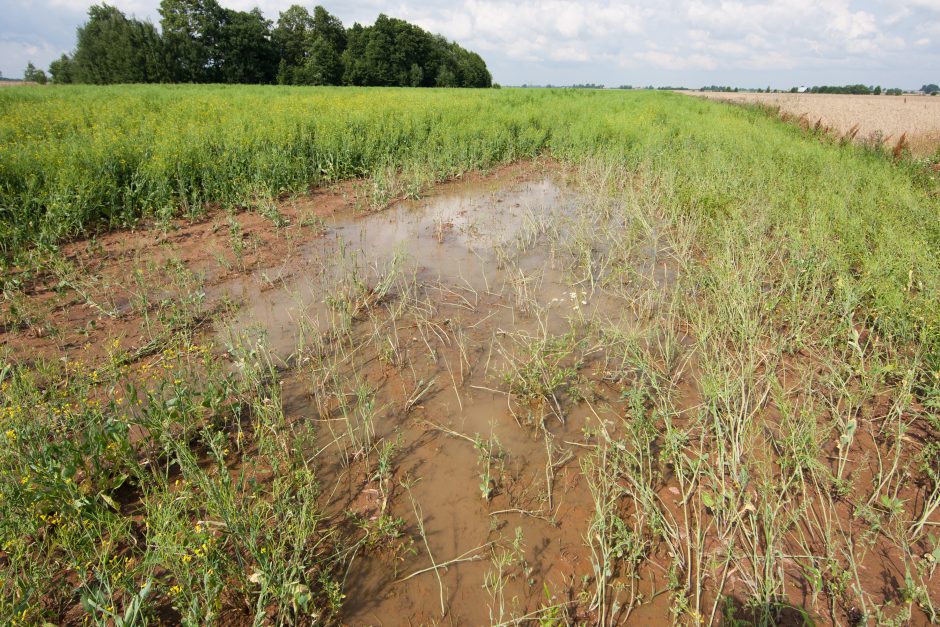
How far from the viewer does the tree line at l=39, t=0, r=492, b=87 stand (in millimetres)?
38688

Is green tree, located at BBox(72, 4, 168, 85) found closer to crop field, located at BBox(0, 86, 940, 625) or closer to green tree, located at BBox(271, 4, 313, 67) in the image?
green tree, located at BBox(271, 4, 313, 67)

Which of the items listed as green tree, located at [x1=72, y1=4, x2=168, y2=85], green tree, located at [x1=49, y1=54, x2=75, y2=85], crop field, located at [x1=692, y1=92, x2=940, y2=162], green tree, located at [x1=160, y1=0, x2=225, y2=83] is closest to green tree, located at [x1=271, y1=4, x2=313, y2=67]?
green tree, located at [x1=160, y1=0, x2=225, y2=83]

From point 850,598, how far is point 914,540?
24.6 inches

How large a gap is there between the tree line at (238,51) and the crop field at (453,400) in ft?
136

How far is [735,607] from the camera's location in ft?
6.36

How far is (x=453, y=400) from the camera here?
10.5 feet

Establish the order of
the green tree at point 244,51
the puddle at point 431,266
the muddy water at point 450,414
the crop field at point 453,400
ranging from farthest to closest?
the green tree at point 244,51
the puddle at point 431,266
the muddy water at point 450,414
the crop field at point 453,400

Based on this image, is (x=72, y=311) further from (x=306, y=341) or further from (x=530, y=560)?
(x=530, y=560)

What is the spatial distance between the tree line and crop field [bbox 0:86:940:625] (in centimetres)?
4154

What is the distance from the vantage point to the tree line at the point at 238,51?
38.7 meters

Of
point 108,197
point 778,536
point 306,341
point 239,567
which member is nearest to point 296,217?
point 108,197

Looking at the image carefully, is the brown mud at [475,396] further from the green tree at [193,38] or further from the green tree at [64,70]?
the green tree at [64,70]

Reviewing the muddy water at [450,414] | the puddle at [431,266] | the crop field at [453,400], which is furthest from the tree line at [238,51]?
the muddy water at [450,414]

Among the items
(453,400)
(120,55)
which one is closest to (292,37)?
(120,55)
